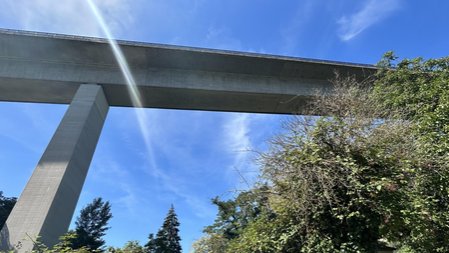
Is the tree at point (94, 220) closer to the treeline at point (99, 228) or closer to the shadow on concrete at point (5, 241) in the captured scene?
the treeline at point (99, 228)

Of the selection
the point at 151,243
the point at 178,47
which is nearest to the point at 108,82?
the point at 178,47

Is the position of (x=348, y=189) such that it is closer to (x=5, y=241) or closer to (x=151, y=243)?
(x=5, y=241)

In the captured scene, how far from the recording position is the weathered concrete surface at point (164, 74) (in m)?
9.59

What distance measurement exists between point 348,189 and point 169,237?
2967 cm

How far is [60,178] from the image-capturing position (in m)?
7.59

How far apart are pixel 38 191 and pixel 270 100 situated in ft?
28.4

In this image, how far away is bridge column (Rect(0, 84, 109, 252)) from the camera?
22.1 feet

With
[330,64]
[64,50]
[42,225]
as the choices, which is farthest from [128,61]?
[330,64]

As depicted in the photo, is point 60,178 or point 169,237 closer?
point 60,178

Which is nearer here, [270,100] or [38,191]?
[38,191]

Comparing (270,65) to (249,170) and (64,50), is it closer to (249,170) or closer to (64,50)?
(249,170)

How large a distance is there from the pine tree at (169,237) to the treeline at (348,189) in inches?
1048

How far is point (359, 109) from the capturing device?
5.30 m

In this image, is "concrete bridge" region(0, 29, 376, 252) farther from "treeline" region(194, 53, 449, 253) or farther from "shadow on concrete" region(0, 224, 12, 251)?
"treeline" region(194, 53, 449, 253)
